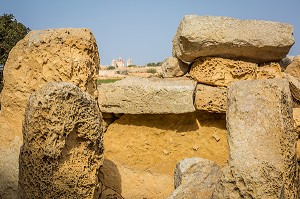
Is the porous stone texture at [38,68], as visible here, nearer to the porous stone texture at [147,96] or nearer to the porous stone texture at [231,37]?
the porous stone texture at [147,96]

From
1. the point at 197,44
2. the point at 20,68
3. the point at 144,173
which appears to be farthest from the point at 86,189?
the point at 197,44

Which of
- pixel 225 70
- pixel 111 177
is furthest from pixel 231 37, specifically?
pixel 111 177

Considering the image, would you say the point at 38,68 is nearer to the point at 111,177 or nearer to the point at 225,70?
the point at 111,177

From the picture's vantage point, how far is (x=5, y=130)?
12.7ft

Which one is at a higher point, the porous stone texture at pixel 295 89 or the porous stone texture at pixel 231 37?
the porous stone texture at pixel 231 37

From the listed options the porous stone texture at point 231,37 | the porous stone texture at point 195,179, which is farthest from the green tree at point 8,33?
the porous stone texture at point 195,179

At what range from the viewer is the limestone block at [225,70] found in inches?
164

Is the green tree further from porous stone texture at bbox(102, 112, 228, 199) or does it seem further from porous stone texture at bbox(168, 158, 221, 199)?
porous stone texture at bbox(168, 158, 221, 199)

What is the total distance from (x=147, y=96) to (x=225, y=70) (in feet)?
3.48

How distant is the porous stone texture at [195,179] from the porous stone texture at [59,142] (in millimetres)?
897

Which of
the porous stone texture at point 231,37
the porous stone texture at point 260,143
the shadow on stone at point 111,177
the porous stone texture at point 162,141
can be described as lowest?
the shadow on stone at point 111,177

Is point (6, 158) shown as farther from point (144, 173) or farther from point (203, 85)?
point (203, 85)

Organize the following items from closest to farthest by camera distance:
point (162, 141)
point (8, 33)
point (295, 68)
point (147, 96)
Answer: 1. point (147, 96)
2. point (162, 141)
3. point (295, 68)
4. point (8, 33)

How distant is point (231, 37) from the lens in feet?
12.7
